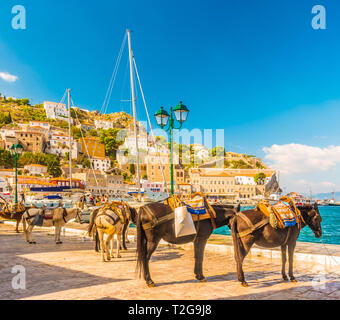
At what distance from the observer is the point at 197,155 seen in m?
170

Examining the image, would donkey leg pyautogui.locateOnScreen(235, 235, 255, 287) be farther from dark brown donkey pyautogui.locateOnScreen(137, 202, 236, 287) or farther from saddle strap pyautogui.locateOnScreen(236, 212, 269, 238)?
dark brown donkey pyautogui.locateOnScreen(137, 202, 236, 287)

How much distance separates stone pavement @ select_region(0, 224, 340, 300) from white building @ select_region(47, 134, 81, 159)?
122 m

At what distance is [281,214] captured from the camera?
5980 mm

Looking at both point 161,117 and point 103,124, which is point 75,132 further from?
point 161,117

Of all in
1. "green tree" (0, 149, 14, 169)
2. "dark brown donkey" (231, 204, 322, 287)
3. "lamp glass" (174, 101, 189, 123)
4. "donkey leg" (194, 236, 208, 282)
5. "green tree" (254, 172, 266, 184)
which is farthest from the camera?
"green tree" (254, 172, 266, 184)

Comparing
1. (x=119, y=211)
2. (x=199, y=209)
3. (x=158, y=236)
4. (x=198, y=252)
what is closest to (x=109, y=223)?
(x=119, y=211)

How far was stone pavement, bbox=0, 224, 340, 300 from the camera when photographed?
5.32 metres

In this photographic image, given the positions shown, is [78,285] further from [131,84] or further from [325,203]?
[325,203]

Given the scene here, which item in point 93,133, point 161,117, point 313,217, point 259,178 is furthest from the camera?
point 93,133

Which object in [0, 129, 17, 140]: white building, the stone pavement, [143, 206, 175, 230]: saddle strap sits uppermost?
[0, 129, 17, 140]: white building

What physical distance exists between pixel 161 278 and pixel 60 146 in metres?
129

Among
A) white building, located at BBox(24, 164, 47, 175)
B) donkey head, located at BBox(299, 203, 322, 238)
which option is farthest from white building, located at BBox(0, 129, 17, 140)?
donkey head, located at BBox(299, 203, 322, 238)
